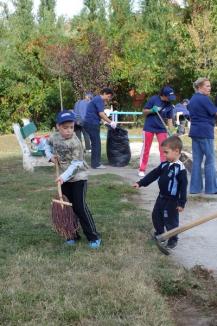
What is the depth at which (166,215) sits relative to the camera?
552cm

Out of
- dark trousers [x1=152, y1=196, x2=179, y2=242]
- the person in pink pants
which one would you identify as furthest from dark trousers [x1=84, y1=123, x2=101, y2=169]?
dark trousers [x1=152, y1=196, x2=179, y2=242]

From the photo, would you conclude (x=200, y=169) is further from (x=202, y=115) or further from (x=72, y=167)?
(x=72, y=167)

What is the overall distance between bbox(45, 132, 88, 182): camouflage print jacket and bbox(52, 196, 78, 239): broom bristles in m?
0.29

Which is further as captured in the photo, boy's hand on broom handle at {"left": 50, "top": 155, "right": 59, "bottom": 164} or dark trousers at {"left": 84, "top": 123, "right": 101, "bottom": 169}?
dark trousers at {"left": 84, "top": 123, "right": 101, "bottom": 169}

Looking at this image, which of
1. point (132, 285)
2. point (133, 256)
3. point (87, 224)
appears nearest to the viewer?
point (132, 285)

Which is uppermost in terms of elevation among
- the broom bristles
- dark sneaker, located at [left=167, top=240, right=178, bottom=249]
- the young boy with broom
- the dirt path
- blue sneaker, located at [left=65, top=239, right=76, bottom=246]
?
the young boy with broom

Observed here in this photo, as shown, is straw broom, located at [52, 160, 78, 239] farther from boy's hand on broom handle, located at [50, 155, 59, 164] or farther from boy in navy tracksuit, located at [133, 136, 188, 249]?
boy in navy tracksuit, located at [133, 136, 188, 249]

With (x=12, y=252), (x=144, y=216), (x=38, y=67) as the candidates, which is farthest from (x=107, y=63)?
(x=12, y=252)

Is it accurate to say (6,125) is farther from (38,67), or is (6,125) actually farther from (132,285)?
(132,285)

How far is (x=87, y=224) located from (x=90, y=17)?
2511 centimetres

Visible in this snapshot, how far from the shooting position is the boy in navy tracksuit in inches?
214

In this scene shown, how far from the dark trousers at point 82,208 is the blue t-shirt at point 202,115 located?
9.52 ft

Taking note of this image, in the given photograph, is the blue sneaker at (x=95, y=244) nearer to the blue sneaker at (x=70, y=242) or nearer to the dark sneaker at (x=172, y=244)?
the blue sneaker at (x=70, y=242)

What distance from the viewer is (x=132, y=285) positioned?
4.07m
